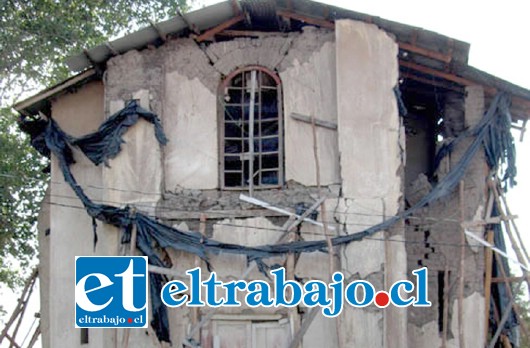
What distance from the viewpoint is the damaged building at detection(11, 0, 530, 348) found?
12.8 metres

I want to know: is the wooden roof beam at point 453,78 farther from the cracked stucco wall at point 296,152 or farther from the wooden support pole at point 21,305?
the wooden support pole at point 21,305

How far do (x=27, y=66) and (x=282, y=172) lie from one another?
26.5 ft

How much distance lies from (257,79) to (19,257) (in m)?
8.39

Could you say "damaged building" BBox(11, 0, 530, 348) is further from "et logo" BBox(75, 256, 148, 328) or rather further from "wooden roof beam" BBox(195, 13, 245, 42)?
"et logo" BBox(75, 256, 148, 328)

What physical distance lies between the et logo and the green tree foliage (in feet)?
15.4

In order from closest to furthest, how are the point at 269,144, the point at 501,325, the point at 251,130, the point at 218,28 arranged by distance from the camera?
1. the point at 501,325
2. the point at 251,130
3. the point at 269,144
4. the point at 218,28

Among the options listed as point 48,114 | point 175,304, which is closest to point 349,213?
point 175,304

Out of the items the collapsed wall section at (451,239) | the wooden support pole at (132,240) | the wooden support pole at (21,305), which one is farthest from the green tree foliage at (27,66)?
the collapsed wall section at (451,239)

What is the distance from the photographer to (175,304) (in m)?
13.0

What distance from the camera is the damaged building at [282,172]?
12844mm

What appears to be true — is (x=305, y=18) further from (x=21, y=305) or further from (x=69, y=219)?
(x=21, y=305)

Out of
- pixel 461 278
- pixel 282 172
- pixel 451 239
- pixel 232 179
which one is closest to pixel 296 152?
pixel 282 172

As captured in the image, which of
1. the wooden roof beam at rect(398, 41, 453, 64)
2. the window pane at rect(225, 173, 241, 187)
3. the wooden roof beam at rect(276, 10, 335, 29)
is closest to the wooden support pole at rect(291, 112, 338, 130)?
the window pane at rect(225, 173, 241, 187)

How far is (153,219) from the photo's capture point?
1316cm
